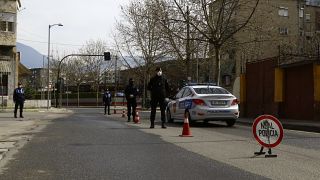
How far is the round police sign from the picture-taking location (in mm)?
10180

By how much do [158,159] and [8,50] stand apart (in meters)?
44.5

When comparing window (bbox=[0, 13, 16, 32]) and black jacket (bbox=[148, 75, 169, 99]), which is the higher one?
window (bbox=[0, 13, 16, 32])

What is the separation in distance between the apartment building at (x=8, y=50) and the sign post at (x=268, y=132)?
140 ft

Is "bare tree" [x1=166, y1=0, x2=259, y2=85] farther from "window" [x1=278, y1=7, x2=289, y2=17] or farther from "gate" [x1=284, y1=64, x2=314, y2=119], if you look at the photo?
"window" [x1=278, y1=7, x2=289, y2=17]

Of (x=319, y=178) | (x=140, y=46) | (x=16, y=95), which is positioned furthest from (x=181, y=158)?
(x=140, y=46)

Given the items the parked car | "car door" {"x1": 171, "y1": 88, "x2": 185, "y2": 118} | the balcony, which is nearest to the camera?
the parked car

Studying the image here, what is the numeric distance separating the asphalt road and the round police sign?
3.46 ft

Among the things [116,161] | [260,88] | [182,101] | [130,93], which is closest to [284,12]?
[260,88]

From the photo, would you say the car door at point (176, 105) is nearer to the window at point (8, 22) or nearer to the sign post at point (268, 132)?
the sign post at point (268, 132)

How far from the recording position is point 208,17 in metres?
32.5

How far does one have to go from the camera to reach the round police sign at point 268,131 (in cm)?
1018

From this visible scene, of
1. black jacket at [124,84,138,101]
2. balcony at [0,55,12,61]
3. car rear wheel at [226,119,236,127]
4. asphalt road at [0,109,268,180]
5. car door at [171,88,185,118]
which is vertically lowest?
asphalt road at [0,109,268,180]

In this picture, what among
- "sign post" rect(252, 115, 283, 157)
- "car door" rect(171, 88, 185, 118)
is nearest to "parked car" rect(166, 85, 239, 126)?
"car door" rect(171, 88, 185, 118)

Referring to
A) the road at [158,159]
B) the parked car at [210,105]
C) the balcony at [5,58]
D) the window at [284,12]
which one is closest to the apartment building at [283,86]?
the parked car at [210,105]
